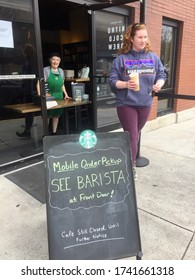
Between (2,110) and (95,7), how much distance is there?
2.84 metres

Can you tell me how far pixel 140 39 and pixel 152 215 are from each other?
72.2 inches

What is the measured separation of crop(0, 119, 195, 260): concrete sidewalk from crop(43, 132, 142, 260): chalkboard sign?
40 cm

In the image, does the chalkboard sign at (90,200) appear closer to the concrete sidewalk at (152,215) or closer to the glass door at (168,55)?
the concrete sidewalk at (152,215)

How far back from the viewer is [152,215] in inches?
102

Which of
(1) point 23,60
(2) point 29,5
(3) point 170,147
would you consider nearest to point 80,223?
(1) point 23,60

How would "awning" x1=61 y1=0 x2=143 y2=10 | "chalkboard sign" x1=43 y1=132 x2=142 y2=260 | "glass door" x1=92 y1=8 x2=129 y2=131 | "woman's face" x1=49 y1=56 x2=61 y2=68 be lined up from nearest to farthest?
"chalkboard sign" x1=43 y1=132 x2=142 y2=260
"awning" x1=61 y1=0 x2=143 y2=10
"woman's face" x1=49 y1=56 x2=61 y2=68
"glass door" x1=92 y1=8 x2=129 y2=131

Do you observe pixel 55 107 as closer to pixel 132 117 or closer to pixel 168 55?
pixel 132 117

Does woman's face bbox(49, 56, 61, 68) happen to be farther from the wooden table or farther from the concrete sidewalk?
the concrete sidewalk

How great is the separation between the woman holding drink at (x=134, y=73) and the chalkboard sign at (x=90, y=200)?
1.07m

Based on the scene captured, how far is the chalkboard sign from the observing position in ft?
5.88

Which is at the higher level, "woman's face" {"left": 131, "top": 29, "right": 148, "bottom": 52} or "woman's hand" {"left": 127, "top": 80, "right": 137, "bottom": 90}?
"woman's face" {"left": 131, "top": 29, "right": 148, "bottom": 52}

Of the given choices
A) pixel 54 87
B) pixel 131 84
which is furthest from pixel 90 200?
pixel 54 87

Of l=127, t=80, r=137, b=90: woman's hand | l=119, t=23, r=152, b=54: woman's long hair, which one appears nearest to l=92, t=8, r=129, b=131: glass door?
l=119, t=23, r=152, b=54: woman's long hair
